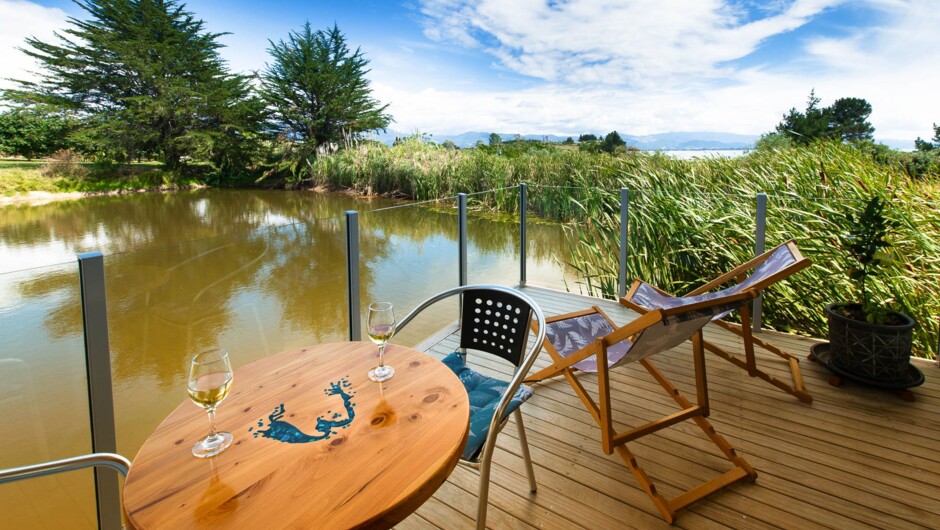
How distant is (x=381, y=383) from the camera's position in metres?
1.13

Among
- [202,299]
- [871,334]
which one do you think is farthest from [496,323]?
[871,334]

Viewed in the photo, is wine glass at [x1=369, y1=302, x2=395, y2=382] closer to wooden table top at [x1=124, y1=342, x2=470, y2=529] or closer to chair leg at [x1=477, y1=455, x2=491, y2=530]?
wooden table top at [x1=124, y1=342, x2=470, y2=529]

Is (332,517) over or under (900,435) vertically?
over

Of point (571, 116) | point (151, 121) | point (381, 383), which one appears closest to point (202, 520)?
point (381, 383)

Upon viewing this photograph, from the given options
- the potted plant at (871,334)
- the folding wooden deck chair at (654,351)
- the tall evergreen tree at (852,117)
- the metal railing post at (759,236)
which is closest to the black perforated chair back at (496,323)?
the folding wooden deck chair at (654,351)

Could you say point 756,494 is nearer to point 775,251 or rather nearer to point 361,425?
point 775,251

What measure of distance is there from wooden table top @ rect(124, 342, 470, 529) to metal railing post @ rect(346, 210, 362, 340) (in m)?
1.09

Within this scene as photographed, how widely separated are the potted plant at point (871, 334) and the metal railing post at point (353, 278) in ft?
7.92

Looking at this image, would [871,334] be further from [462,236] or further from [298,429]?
[298,429]

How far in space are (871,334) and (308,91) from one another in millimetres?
24980

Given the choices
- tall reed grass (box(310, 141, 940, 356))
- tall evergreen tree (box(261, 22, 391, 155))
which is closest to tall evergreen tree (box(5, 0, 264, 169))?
tall evergreen tree (box(261, 22, 391, 155))

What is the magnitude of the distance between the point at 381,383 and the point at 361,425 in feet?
0.61

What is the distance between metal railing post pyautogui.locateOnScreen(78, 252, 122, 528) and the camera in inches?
53.7

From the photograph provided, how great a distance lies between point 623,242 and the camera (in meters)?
3.70
